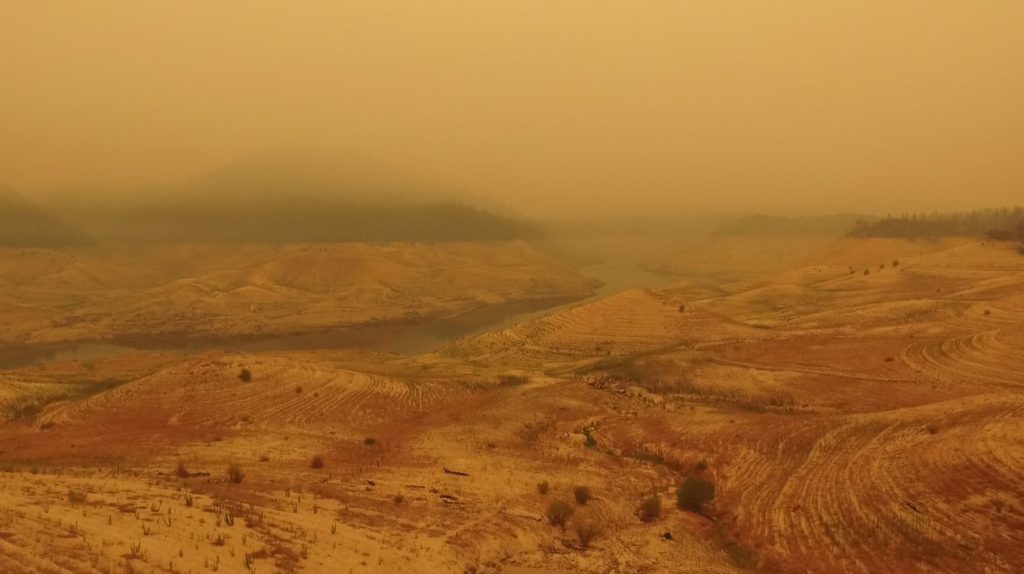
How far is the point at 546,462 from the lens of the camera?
21.9 meters

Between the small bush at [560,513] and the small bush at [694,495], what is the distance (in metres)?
3.46

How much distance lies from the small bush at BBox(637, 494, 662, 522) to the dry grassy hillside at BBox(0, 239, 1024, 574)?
0.07m

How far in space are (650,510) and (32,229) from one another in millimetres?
189991

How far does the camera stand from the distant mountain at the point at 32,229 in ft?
482

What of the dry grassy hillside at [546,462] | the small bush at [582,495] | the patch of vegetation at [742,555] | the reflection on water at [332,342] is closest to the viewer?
the dry grassy hillside at [546,462]

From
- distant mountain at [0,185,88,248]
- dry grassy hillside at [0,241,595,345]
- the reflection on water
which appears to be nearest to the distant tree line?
dry grassy hillside at [0,241,595,345]

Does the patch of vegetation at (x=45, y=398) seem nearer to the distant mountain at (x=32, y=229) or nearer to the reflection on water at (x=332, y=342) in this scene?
the reflection on water at (x=332, y=342)

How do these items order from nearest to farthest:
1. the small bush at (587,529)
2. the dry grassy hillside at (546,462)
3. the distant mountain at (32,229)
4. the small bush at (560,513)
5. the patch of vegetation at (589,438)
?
the dry grassy hillside at (546,462), the small bush at (587,529), the small bush at (560,513), the patch of vegetation at (589,438), the distant mountain at (32,229)

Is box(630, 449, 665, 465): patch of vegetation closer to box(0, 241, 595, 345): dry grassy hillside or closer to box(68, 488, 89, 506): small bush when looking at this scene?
box(68, 488, 89, 506): small bush

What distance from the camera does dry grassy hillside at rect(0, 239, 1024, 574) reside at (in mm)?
13031

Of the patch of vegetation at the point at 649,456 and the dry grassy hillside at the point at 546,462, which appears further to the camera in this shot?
the patch of vegetation at the point at 649,456

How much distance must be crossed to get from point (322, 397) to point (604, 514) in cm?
1903

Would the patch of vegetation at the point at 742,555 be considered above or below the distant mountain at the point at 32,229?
below

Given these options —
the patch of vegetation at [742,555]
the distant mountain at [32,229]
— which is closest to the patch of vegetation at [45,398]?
the patch of vegetation at [742,555]
